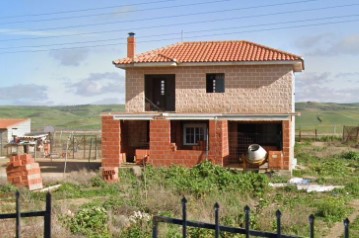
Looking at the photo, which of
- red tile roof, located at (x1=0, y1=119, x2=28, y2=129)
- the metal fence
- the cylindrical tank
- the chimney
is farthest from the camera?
red tile roof, located at (x1=0, y1=119, x2=28, y2=129)

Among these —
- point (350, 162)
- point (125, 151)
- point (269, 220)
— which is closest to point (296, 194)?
point (269, 220)

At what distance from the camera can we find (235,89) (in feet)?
88.6

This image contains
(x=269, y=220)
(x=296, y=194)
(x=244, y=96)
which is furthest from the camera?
(x=244, y=96)

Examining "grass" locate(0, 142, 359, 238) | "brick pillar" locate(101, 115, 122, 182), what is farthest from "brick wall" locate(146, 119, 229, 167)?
"grass" locate(0, 142, 359, 238)

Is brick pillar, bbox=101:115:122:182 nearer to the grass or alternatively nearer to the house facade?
the grass

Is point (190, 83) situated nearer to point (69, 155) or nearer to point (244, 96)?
point (244, 96)

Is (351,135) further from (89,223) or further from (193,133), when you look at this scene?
(89,223)

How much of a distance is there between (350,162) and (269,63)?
30.4ft

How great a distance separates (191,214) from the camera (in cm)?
1265

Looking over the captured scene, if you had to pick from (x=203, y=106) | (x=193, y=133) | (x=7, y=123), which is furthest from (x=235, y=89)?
(x=7, y=123)

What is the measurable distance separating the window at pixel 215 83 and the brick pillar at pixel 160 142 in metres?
3.79

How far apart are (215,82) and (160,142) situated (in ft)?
16.2

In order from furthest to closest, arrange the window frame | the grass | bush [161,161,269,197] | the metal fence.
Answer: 1. the metal fence
2. the window frame
3. bush [161,161,269,197]
4. the grass

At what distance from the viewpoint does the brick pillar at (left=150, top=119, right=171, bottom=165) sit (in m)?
25.1
